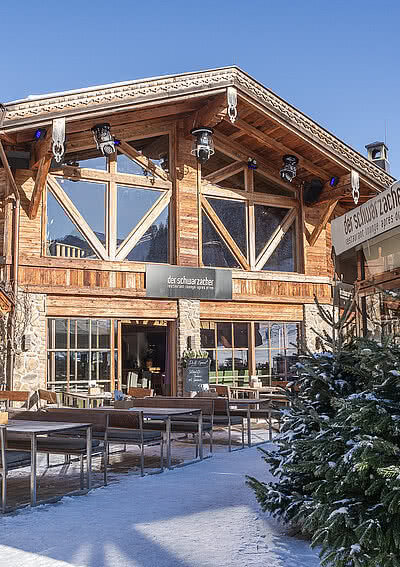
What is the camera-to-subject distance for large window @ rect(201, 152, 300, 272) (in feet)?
46.4

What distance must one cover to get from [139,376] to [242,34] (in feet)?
25.3

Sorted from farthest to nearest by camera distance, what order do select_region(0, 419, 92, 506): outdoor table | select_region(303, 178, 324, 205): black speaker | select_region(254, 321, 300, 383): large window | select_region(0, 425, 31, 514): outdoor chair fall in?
select_region(303, 178, 324, 205): black speaker
select_region(254, 321, 300, 383): large window
select_region(0, 419, 92, 506): outdoor table
select_region(0, 425, 31, 514): outdoor chair

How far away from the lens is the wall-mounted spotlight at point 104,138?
1238 cm

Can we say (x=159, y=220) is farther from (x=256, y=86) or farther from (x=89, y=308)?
(x=256, y=86)

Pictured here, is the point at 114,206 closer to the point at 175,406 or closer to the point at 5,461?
the point at 175,406

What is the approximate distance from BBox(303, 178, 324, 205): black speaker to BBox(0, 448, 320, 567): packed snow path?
9.88 metres

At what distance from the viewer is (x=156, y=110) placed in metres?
13.1

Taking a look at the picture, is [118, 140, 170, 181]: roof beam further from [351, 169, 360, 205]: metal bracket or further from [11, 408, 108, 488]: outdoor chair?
[11, 408, 108, 488]: outdoor chair

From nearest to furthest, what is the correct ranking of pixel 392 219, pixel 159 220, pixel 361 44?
1. pixel 392 219
2. pixel 361 44
3. pixel 159 220

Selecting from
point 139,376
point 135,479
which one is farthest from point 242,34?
point 135,479

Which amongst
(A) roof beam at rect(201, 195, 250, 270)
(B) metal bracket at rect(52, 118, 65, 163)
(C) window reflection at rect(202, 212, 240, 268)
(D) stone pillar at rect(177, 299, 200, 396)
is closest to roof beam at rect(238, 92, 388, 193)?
(A) roof beam at rect(201, 195, 250, 270)

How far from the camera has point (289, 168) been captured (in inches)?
567

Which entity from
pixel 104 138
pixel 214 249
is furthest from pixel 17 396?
pixel 214 249

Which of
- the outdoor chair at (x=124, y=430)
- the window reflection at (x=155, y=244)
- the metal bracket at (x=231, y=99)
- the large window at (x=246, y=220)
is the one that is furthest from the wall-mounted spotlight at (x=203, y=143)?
the outdoor chair at (x=124, y=430)
